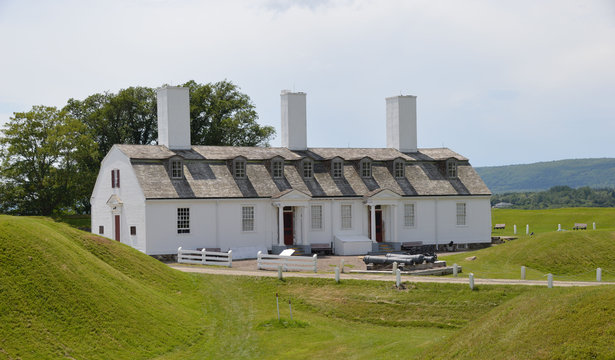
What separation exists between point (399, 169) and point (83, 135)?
90.9 ft

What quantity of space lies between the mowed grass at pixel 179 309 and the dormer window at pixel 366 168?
18.9 m

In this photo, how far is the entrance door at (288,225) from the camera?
161ft

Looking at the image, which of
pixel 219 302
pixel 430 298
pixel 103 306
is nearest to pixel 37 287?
pixel 103 306

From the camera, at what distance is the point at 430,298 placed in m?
31.1

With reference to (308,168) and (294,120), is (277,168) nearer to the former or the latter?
(308,168)

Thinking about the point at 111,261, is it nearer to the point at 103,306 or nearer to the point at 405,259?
the point at 103,306

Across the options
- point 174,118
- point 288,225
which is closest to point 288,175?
point 288,225

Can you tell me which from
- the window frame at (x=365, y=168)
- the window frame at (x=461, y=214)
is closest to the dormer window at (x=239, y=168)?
the window frame at (x=365, y=168)

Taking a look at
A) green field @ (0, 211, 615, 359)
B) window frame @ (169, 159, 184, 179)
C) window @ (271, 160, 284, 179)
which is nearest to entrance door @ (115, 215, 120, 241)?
window frame @ (169, 159, 184, 179)

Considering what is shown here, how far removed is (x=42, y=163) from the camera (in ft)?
206

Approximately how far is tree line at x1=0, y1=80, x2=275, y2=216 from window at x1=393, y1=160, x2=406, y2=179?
891 inches

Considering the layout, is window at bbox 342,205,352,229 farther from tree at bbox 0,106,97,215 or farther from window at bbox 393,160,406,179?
tree at bbox 0,106,97,215

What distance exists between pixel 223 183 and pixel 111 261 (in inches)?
644

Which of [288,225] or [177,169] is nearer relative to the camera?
[177,169]
